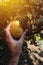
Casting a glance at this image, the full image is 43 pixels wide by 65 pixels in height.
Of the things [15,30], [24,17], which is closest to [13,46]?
[15,30]

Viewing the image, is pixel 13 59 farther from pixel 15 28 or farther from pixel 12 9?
pixel 12 9

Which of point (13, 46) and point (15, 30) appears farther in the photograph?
point (15, 30)

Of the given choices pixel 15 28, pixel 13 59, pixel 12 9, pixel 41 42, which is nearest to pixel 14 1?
pixel 12 9

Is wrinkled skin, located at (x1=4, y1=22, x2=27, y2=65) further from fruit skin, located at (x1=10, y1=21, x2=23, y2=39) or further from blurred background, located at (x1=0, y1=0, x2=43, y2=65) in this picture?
blurred background, located at (x1=0, y1=0, x2=43, y2=65)

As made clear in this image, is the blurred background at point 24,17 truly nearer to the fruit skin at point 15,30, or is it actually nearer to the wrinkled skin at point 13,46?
the fruit skin at point 15,30

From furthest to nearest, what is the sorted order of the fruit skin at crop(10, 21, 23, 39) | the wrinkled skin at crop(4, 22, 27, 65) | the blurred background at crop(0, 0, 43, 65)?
1. the blurred background at crop(0, 0, 43, 65)
2. the fruit skin at crop(10, 21, 23, 39)
3. the wrinkled skin at crop(4, 22, 27, 65)

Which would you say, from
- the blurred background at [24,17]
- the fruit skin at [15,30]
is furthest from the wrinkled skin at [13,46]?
Result: the blurred background at [24,17]

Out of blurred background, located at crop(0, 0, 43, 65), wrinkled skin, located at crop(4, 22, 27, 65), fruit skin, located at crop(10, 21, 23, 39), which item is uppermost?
blurred background, located at crop(0, 0, 43, 65)

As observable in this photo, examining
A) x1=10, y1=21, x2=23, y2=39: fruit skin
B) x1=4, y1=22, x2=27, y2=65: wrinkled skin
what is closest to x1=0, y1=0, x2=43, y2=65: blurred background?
x1=10, y1=21, x2=23, y2=39: fruit skin

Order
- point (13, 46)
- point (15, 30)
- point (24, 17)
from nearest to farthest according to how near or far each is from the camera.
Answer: point (13, 46) → point (15, 30) → point (24, 17)

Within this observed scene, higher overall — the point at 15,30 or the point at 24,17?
the point at 24,17

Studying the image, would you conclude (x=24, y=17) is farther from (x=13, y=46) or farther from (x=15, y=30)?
(x=13, y=46)

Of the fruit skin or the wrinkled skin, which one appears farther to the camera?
the fruit skin

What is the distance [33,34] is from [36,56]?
724 millimetres
